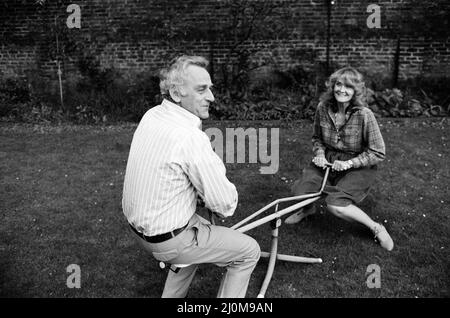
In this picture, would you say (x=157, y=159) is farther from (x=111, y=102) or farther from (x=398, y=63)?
(x=398, y=63)

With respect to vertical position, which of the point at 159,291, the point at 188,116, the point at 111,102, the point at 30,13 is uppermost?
the point at 30,13

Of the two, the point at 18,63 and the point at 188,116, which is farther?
the point at 18,63

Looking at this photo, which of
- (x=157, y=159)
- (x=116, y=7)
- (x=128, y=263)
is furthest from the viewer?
(x=116, y=7)

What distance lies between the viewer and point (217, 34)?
1005 cm

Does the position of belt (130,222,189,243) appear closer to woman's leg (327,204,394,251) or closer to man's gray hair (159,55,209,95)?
man's gray hair (159,55,209,95)

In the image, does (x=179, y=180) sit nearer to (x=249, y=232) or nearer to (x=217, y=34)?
(x=249, y=232)

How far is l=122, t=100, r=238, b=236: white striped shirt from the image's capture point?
272cm

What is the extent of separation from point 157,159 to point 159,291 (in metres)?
1.55

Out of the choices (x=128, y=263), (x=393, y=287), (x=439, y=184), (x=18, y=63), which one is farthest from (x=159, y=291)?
(x=18, y=63)

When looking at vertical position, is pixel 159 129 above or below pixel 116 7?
below

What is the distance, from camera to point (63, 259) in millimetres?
4258

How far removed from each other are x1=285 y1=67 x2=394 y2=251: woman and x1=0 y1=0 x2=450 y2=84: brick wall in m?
5.85
